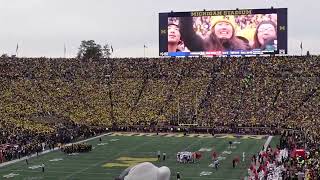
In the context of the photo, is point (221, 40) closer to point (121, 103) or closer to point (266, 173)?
point (121, 103)

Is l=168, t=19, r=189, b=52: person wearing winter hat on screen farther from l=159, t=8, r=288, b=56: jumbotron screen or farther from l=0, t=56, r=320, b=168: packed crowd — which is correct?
l=0, t=56, r=320, b=168: packed crowd

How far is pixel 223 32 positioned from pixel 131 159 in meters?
27.2

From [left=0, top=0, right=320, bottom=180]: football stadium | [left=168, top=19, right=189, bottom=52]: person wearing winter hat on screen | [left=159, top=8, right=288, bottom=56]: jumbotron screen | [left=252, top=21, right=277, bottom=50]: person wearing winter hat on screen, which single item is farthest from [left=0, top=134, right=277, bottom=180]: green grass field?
[left=168, top=19, right=189, bottom=52]: person wearing winter hat on screen

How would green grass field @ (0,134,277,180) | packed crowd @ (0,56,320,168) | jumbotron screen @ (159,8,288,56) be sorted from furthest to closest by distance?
jumbotron screen @ (159,8,288,56)
packed crowd @ (0,56,320,168)
green grass field @ (0,134,277,180)

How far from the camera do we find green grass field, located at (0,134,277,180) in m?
25.5

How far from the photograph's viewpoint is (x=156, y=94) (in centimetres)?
5409

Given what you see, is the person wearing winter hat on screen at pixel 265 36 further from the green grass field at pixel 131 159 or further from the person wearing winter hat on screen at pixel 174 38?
the green grass field at pixel 131 159

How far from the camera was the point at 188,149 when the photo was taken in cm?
3428

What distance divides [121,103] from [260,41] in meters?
14.4

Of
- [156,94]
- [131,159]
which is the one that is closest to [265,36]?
[156,94]

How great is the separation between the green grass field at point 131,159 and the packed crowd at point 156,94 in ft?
14.5

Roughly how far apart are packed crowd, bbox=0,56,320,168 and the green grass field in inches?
175

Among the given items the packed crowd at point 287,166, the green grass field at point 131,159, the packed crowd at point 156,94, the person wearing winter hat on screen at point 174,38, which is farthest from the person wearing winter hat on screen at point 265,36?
the packed crowd at point 287,166

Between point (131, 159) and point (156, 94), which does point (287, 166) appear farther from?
point (156, 94)
